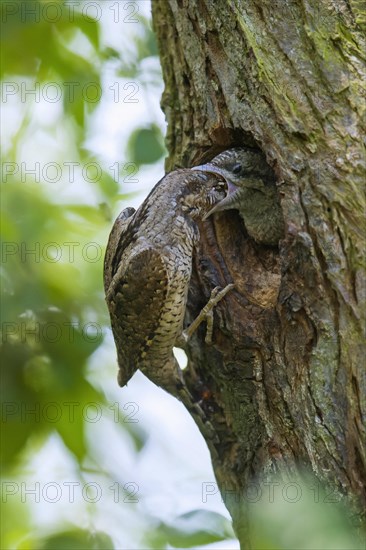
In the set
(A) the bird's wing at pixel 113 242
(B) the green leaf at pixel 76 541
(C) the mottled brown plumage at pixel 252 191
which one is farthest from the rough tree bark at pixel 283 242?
(B) the green leaf at pixel 76 541

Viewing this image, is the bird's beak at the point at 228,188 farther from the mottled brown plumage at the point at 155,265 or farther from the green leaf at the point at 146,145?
the green leaf at the point at 146,145

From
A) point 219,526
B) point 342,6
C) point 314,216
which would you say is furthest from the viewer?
point 342,6

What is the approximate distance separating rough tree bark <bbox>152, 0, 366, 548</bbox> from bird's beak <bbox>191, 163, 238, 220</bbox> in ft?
0.23

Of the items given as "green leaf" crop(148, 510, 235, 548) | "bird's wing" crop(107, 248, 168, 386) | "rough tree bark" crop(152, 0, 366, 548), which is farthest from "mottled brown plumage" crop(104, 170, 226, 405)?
"green leaf" crop(148, 510, 235, 548)

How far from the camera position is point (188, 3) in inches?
124

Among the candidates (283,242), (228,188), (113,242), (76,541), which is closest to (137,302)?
(113,242)

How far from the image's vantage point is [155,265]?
136 inches

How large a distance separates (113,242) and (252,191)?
0.70 metres

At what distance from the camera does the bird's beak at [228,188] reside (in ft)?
11.0

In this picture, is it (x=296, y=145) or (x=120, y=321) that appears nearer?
(x=296, y=145)

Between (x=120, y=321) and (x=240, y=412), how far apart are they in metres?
0.71

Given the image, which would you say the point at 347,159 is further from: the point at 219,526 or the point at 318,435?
the point at 219,526

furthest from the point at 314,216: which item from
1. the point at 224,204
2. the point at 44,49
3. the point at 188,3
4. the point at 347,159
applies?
the point at 44,49

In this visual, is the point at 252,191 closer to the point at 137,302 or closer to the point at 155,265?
the point at 155,265
